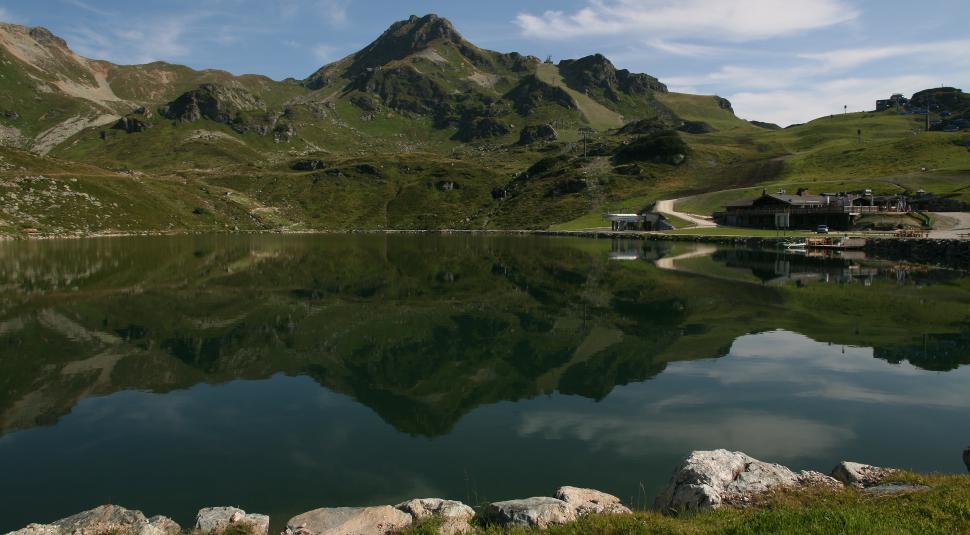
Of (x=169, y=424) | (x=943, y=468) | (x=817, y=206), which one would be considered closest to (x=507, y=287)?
(x=169, y=424)

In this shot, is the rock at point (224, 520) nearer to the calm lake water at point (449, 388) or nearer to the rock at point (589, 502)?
the calm lake water at point (449, 388)

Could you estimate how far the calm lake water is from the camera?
1956 centimetres

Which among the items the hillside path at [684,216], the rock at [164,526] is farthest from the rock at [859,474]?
the hillside path at [684,216]

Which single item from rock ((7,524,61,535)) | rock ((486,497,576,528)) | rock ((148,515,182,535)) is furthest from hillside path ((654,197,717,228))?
rock ((7,524,61,535))

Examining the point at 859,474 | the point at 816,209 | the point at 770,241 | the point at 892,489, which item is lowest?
the point at 770,241

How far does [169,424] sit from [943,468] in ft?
101

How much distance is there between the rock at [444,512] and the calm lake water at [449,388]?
130 inches

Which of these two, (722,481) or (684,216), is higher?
(684,216)

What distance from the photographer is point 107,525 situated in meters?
14.1

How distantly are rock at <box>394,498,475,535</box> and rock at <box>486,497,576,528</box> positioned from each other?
2.14 ft

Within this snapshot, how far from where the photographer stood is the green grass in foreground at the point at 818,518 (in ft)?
36.0

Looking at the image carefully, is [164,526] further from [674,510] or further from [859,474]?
[859,474]

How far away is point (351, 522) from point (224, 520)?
3.48 meters

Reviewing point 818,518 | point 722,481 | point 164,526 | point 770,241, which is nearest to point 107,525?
point 164,526
